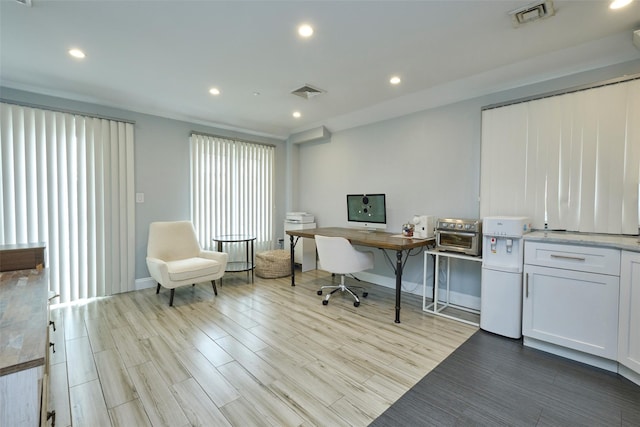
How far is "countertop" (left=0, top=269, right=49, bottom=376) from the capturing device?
846 mm

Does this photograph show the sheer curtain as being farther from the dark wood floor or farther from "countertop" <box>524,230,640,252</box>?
"countertop" <box>524,230,640,252</box>

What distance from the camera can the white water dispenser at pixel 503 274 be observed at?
7.95ft

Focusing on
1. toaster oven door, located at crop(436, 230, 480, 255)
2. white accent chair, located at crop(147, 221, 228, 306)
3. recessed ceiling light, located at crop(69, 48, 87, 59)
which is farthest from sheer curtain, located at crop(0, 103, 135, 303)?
toaster oven door, located at crop(436, 230, 480, 255)

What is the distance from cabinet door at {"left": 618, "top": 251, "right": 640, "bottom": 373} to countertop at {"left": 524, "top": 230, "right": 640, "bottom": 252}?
6cm

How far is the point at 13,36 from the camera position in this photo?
212 cm

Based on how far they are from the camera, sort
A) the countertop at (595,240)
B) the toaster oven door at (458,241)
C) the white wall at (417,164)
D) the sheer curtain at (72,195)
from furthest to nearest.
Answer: the white wall at (417,164)
the sheer curtain at (72,195)
the toaster oven door at (458,241)
the countertop at (595,240)

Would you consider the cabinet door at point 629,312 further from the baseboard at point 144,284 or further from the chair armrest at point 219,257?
the baseboard at point 144,284

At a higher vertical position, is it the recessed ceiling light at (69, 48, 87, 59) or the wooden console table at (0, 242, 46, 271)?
the recessed ceiling light at (69, 48, 87, 59)

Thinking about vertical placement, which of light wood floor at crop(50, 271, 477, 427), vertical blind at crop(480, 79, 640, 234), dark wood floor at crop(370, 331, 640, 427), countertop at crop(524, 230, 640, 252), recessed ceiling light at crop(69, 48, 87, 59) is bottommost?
dark wood floor at crop(370, 331, 640, 427)

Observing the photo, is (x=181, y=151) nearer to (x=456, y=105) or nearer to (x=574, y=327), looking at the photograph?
(x=456, y=105)

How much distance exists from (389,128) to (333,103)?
33.5 inches

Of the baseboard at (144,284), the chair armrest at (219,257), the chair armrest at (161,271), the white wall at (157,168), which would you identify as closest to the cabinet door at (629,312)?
the chair armrest at (219,257)

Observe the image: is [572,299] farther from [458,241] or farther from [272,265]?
[272,265]

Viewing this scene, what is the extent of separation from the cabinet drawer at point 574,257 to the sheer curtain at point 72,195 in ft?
14.6
